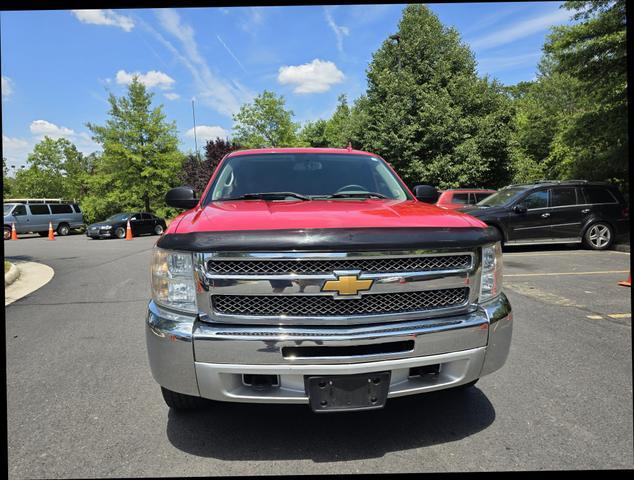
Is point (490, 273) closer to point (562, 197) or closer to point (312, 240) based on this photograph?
point (312, 240)

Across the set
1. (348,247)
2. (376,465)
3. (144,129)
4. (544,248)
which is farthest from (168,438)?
(144,129)

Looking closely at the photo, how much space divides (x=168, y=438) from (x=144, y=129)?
33.7 metres

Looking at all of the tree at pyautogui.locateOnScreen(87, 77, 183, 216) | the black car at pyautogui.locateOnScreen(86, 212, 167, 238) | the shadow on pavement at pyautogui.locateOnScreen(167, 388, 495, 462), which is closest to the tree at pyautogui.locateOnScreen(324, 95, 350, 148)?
the tree at pyautogui.locateOnScreen(87, 77, 183, 216)

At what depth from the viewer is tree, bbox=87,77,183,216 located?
32031 mm

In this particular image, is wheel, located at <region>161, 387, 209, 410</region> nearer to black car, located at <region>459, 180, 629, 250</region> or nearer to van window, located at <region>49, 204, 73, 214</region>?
black car, located at <region>459, 180, 629, 250</region>

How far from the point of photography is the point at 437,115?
22.2m

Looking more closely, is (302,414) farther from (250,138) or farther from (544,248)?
(250,138)

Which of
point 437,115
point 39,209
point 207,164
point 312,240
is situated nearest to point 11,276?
point 312,240

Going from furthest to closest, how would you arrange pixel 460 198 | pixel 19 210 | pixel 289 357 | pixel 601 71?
pixel 19 210, pixel 460 198, pixel 601 71, pixel 289 357

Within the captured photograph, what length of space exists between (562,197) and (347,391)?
35.2ft

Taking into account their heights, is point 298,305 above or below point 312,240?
below

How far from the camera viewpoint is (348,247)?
222 cm

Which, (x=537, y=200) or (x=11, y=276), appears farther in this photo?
(x=537, y=200)

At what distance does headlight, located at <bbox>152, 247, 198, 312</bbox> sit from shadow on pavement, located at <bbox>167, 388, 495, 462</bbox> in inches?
35.1
